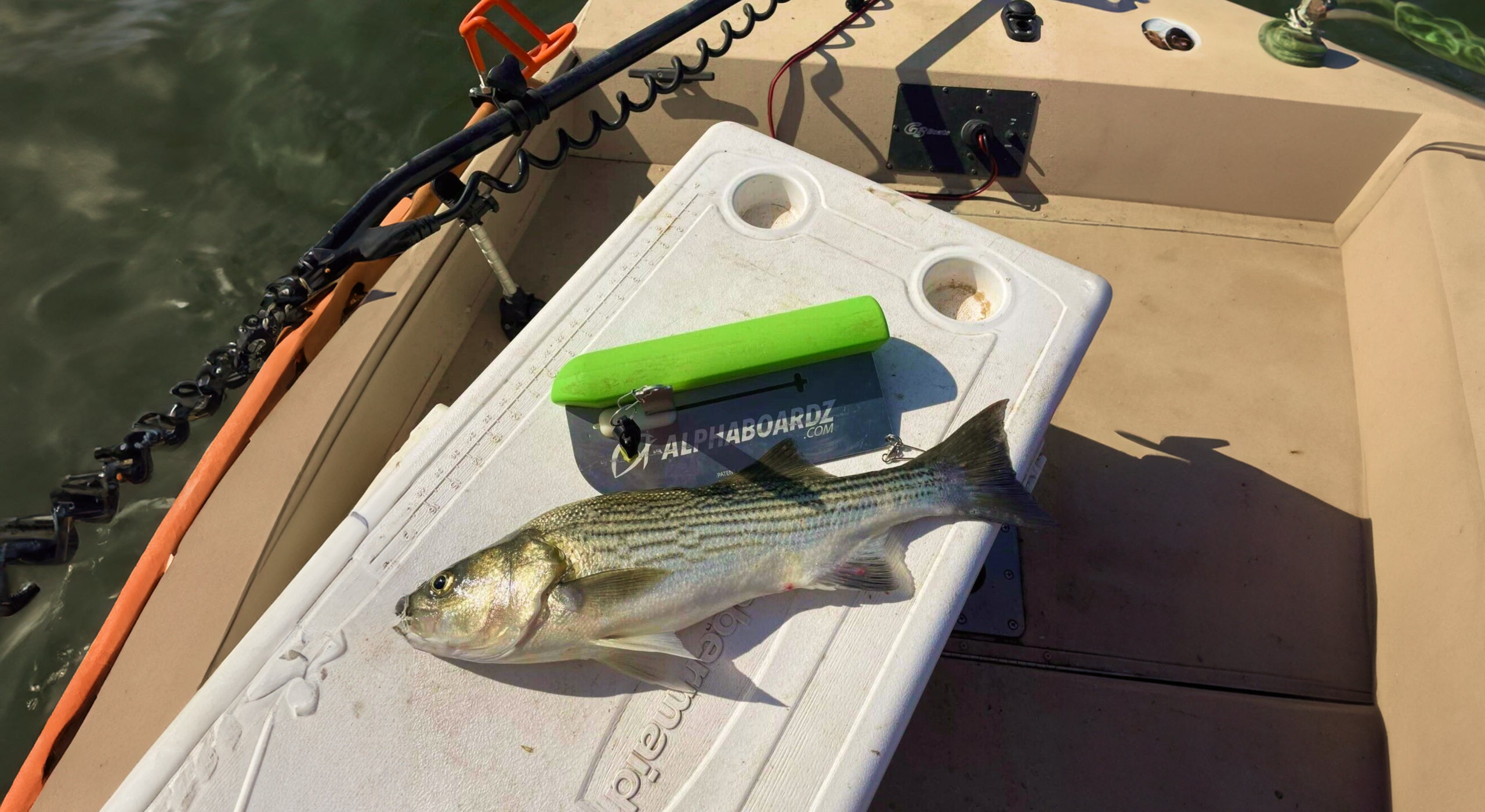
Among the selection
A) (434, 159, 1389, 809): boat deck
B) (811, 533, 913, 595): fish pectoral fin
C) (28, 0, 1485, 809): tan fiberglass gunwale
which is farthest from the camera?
(434, 159, 1389, 809): boat deck

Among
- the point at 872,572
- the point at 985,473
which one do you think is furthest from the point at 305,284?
the point at 985,473

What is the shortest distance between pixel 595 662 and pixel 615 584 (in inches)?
8.4

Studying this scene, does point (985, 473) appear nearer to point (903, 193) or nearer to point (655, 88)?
point (903, 193)

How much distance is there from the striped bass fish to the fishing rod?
1126mm

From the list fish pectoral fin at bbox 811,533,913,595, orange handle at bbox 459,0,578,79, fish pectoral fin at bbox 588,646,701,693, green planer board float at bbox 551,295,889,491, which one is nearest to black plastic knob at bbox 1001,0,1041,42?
orange handle at bbox 459,0,578,79

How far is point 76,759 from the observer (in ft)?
6.88

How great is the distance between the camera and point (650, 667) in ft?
5.67

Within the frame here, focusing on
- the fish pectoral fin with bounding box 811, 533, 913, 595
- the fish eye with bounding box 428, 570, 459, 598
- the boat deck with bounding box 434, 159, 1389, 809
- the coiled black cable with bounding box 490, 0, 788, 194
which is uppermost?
the coiled black cable with bounding box 490, 0, 788, 194

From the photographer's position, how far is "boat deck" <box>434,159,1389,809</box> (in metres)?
2.60

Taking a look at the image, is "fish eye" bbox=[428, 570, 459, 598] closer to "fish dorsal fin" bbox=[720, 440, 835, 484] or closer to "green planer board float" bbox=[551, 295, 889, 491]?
"green planer board float" bbox=[551, 295, 889, 491]

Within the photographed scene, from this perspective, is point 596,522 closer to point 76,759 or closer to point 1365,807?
point 76,759

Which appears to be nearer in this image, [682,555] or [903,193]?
[682,555]

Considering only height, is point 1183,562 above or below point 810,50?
below

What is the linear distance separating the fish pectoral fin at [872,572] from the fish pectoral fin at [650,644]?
1.16ft
